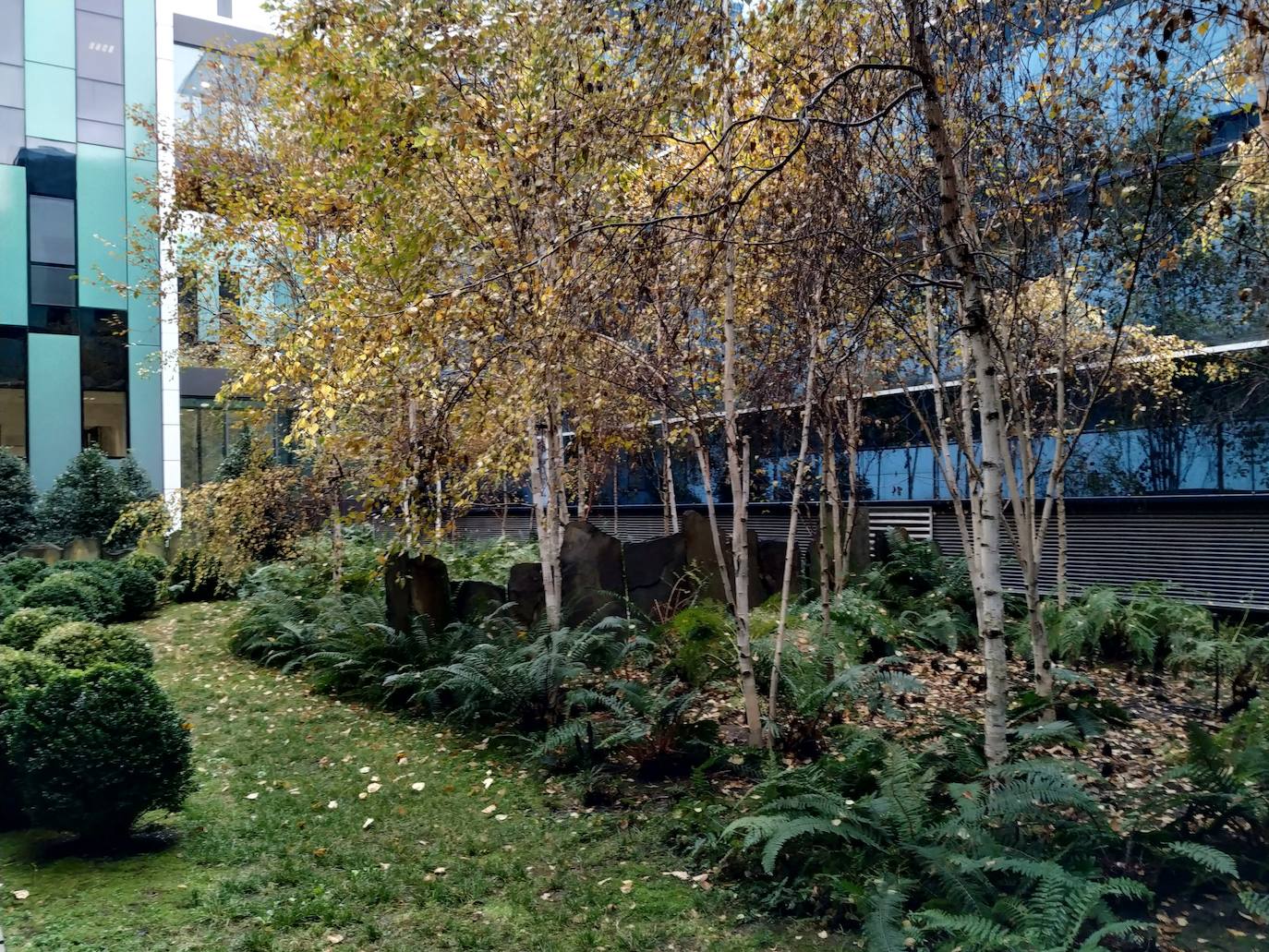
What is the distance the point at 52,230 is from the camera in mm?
26266

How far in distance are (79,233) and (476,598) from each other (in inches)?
925

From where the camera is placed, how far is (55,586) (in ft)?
39.5

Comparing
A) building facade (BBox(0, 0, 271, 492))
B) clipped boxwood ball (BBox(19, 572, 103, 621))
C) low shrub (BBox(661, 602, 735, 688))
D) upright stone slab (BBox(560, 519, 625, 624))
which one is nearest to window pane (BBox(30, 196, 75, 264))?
building facade (BBox(0, 0, 271, 492))

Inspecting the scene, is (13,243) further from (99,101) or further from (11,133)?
(99,101)

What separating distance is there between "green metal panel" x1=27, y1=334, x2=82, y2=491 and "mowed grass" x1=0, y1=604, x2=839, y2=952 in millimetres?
22563

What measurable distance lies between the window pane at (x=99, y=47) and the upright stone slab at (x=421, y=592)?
81.4 feet

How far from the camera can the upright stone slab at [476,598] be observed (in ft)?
32.8

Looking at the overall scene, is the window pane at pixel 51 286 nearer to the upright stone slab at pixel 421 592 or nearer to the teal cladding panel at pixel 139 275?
the teal cladding panel at pixel 139 275

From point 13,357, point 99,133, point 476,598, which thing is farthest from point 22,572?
point 99,133

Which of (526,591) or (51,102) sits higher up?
(51,102)

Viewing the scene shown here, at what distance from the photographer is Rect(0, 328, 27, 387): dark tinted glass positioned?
25.7 metres

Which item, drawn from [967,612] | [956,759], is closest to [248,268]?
[967,612]

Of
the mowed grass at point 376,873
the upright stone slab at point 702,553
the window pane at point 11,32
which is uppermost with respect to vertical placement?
the window pane at point 11,32

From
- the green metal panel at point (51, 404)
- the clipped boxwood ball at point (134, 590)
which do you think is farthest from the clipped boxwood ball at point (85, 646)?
the green metal panel at point (51, 404)
